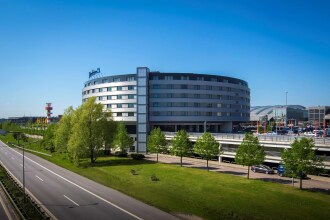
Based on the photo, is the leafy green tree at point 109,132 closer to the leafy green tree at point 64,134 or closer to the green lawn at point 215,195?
the leafy green tree at point 64,134

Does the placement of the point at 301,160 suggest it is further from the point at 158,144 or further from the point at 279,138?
the point at 158,144

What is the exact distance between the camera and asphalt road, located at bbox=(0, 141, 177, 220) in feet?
103

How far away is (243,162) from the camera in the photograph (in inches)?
1997

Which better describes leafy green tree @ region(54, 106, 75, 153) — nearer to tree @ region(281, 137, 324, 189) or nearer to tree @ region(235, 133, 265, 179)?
tree @ region(235, 133, 265, 179)

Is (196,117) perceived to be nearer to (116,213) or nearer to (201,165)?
(201,165)

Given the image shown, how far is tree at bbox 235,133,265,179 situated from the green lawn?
10.7ft

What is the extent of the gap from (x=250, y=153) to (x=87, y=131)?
3859cm

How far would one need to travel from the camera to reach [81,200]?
37.0m

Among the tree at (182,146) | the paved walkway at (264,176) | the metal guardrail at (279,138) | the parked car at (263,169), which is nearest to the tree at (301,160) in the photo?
the paved walkway at (264,176)

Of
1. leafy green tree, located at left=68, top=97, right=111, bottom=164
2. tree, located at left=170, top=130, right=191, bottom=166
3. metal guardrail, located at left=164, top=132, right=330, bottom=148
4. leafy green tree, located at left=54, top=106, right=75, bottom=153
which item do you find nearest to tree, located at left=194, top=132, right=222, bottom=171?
tree, located at left=170, top=130, right=191, bottom=166

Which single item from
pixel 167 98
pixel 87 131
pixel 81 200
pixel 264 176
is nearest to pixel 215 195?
pixel 81 200

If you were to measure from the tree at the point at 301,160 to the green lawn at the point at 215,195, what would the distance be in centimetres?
291

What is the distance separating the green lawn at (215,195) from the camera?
32062 millimetres

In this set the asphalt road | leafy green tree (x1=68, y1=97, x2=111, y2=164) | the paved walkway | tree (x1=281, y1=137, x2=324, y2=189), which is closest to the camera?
the asphalt road
